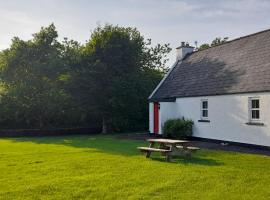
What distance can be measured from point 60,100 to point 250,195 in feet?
81.8

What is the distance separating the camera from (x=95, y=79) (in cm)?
3139

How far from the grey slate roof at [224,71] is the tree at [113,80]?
3599 mm

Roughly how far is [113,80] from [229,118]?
43.9ft

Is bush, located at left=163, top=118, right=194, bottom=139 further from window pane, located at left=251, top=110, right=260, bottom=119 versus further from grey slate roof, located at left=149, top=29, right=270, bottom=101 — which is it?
window pane, located at left=251, top=110, right=260, bottom=119

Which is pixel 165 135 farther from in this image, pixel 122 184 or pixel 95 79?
pixel 122 184

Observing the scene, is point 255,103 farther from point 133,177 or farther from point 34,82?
point 34,82

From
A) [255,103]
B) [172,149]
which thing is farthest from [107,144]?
[255,103]

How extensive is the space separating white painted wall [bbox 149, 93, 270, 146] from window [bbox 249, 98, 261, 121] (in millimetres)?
236

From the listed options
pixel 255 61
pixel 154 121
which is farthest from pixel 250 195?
pixel 154 121

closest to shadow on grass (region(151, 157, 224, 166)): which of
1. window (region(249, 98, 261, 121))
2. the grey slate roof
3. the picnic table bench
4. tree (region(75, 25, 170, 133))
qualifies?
the picnic table bench

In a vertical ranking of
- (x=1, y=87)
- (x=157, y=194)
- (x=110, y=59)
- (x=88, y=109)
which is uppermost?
(x=110, y=59)

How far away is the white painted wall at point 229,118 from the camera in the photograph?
1805 cm

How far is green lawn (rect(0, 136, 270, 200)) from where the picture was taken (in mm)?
8977

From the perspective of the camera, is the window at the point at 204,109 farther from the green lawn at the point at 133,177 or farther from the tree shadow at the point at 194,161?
the tree shadow at the point at 194,161
